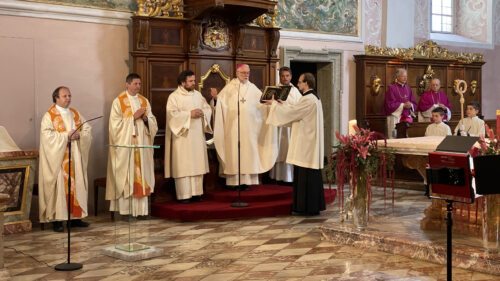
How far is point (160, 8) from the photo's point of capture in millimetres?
10453

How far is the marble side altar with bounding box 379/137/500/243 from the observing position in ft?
22.8

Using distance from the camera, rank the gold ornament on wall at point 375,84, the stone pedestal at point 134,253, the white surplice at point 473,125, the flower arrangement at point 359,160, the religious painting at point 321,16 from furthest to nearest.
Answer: the gold ornament on wall at point 375,84
the religious painting at point 321,16
the white surplice at point 473,125
the flower arrangement at point 359,160
the stone pedestal at point 134,253

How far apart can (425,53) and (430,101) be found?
1.30 m

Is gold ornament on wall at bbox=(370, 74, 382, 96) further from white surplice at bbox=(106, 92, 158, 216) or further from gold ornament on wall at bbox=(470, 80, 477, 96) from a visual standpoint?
white surplice at bbox=(106, 92, 158, 216)

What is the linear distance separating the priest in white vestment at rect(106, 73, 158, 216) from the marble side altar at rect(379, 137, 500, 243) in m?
3.13

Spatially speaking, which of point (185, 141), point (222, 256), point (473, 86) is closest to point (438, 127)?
point (185, 141)

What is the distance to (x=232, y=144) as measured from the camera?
10.5m

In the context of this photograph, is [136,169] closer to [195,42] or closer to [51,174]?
[51,174]

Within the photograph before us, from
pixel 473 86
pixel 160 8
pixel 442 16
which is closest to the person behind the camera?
pixel 160 8

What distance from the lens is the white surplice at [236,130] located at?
34.3 ft

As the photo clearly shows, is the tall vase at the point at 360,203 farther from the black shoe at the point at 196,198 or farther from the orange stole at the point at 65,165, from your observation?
the orange stole at the point at 65,165

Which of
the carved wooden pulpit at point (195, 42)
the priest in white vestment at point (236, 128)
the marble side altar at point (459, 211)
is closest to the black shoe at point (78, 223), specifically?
the carved wooden pulpit at point (195, 42)

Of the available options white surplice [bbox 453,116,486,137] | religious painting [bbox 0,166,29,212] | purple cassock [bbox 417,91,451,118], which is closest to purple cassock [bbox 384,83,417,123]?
purple cassock [bbox 417,91,451,118]

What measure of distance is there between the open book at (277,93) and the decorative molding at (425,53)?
466 centimetres
